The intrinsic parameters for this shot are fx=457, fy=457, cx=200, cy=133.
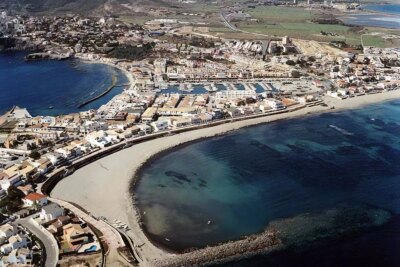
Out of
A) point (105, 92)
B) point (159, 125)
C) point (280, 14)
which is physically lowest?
point (159, 125)

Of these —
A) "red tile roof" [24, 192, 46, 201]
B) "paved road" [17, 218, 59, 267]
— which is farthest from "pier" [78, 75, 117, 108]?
"paved road" [17, 218, 59, 267]

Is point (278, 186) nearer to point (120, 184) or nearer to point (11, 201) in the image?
point (120, 184)

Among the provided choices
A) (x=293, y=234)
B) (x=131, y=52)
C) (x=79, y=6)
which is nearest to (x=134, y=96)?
Result: (x=131, y=52)

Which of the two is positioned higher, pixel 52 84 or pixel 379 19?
pixel 379 19

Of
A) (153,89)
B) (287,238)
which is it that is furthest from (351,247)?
(153,89)

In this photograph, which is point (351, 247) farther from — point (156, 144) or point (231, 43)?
point (231, 43)
